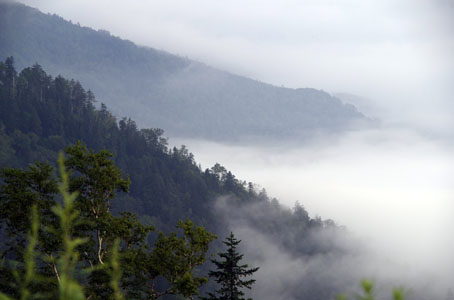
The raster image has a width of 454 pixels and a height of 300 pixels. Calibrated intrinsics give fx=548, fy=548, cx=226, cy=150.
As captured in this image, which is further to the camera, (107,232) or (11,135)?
(11,135)

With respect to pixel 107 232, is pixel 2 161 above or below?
below

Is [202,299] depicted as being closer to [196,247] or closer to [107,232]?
[196,247]

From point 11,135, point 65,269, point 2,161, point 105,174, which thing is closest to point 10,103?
point 11,135

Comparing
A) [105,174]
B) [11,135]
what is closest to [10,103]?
[11,135]

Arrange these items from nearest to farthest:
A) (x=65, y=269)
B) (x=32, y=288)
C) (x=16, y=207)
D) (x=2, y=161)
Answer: (x=65, y=269) < (x=32, y=288) < (x=16, y=207) < (x=2, y=161)

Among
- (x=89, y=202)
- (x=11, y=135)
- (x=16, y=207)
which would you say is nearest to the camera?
(x=16, y=207)

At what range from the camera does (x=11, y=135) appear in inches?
7441

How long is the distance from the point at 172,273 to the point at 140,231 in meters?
2.79

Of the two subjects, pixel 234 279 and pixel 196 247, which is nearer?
pixel 196 247

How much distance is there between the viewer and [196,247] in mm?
27000

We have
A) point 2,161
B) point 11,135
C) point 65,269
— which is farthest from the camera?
point 11,135

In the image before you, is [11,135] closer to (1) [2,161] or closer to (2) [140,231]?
(1) [2,161]

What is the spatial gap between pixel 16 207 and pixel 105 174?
14.9 ft

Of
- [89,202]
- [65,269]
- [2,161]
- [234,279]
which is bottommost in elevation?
[2,161]
